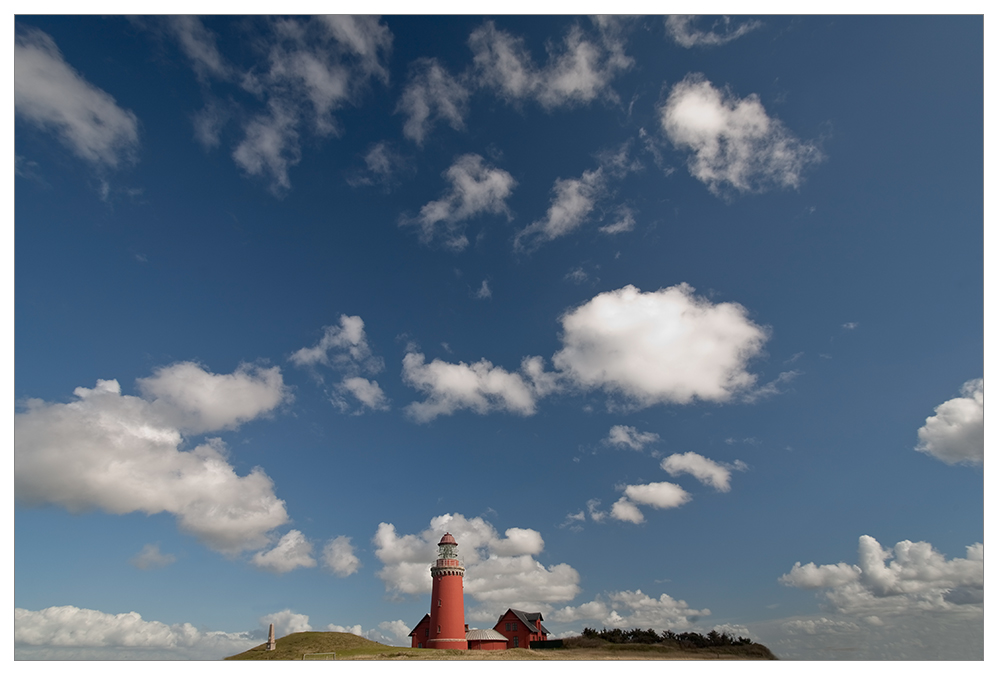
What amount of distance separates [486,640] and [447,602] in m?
10.9

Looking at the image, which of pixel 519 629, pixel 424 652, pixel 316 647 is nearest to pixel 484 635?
pixel 519 629

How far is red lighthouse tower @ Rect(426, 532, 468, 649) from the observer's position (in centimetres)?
8025

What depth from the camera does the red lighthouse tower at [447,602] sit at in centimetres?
8025

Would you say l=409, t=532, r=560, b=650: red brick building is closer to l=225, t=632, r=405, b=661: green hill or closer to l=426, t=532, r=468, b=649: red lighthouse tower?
l=426, t=532, r=468, b=649: red lighthouse tower

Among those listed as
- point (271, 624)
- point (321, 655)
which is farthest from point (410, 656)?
point (271, 624)

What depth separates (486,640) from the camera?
86062 mm

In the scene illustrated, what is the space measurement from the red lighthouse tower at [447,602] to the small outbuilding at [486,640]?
10.4ft

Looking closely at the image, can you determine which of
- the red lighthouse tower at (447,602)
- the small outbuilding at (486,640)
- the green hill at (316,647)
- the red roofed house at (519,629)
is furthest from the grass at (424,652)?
the red roofed house at (519,629)

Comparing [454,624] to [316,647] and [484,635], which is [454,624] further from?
[316,647]

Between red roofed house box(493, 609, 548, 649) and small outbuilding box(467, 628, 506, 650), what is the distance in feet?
9.76

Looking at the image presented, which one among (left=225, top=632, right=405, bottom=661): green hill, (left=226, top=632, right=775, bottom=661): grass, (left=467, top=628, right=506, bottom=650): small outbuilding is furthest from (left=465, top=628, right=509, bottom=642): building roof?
(left=225, top=632, right=405, bottom=661): green hill

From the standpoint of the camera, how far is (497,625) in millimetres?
94062
